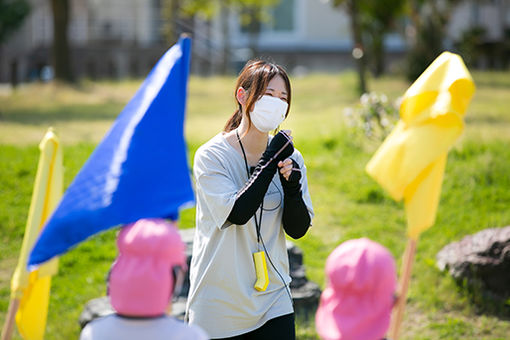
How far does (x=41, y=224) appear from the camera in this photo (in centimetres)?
235

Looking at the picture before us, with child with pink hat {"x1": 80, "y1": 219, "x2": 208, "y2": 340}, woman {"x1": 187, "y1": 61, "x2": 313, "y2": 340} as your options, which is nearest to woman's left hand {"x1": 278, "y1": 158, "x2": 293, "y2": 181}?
woman {"x1": 187, "y1": 61, "x2": 313, "y2": 340}

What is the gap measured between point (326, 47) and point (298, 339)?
84.7ft

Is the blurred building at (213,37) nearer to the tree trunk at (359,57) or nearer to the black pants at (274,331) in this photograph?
the tree trunk at (359,57)

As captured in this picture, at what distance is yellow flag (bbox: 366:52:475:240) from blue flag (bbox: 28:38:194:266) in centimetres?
65

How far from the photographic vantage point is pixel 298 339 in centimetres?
508

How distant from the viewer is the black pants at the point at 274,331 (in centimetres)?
269

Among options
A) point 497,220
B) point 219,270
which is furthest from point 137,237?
point 497,220

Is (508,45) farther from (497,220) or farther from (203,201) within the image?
Result: (203,201)

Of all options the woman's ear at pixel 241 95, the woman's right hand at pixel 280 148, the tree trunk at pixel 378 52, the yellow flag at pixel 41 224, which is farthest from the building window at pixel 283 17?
the yellow flag at pixel 41 224

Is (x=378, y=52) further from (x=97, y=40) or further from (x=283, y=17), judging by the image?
(x=97, y=40)

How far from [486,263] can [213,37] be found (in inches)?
985

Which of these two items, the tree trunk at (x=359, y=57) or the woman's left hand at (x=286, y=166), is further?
the tree trunk at (x=359, y=57)

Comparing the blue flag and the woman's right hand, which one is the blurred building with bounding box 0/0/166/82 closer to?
the woman's right hand

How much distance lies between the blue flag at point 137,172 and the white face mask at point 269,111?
431mm
